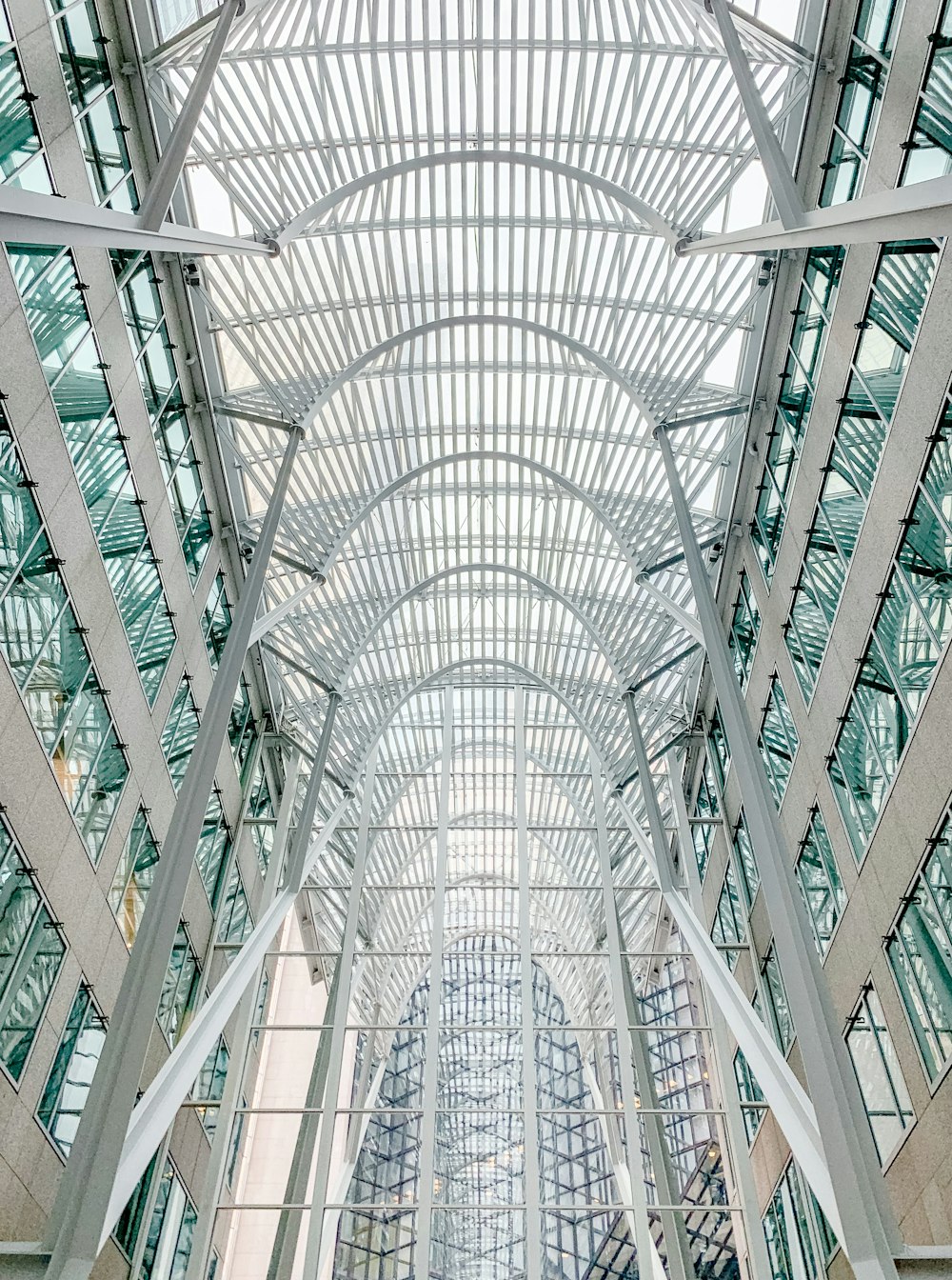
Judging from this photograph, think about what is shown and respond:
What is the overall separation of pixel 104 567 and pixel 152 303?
5.33 metres

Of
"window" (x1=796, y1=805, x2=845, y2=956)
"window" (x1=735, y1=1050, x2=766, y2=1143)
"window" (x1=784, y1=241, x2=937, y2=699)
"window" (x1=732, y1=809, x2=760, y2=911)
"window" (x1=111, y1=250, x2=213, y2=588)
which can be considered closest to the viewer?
"window" (x1=784, y1=241, x2=937, y2=699)

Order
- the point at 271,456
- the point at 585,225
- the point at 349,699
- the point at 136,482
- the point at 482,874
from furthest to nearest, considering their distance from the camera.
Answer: the point at 482,874
the point at 349,699
the point at 271,456
the point at 585,225
the point at 136,482

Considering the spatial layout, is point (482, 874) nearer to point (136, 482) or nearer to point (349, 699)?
point (349, 699)

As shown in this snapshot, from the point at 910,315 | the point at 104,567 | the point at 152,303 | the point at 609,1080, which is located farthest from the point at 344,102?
the point at 609,1080

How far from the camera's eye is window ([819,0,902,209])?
48.1 ft

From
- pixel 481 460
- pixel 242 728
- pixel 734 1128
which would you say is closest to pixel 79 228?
pixel 481 460

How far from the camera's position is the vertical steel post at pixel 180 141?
11.3m

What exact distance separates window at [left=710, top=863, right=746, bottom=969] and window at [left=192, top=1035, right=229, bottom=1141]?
12.1 meters

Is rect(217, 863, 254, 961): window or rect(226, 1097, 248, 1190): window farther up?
rect(217, 863, 254, 961): window

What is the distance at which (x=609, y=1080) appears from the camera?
36.9 meters

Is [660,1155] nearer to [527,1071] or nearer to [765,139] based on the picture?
[527,1071]

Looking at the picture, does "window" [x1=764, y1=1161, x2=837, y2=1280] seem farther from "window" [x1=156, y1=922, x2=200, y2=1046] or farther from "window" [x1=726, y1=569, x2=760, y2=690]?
"window" [x1=156, y1=922, x2=200, y2=1046]

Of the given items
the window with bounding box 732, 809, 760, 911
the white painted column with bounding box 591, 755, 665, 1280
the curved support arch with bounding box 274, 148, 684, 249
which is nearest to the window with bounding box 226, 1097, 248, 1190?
the white painted column with bounding box 591, 755, 665, 1280

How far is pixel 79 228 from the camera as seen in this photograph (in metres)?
9.02
